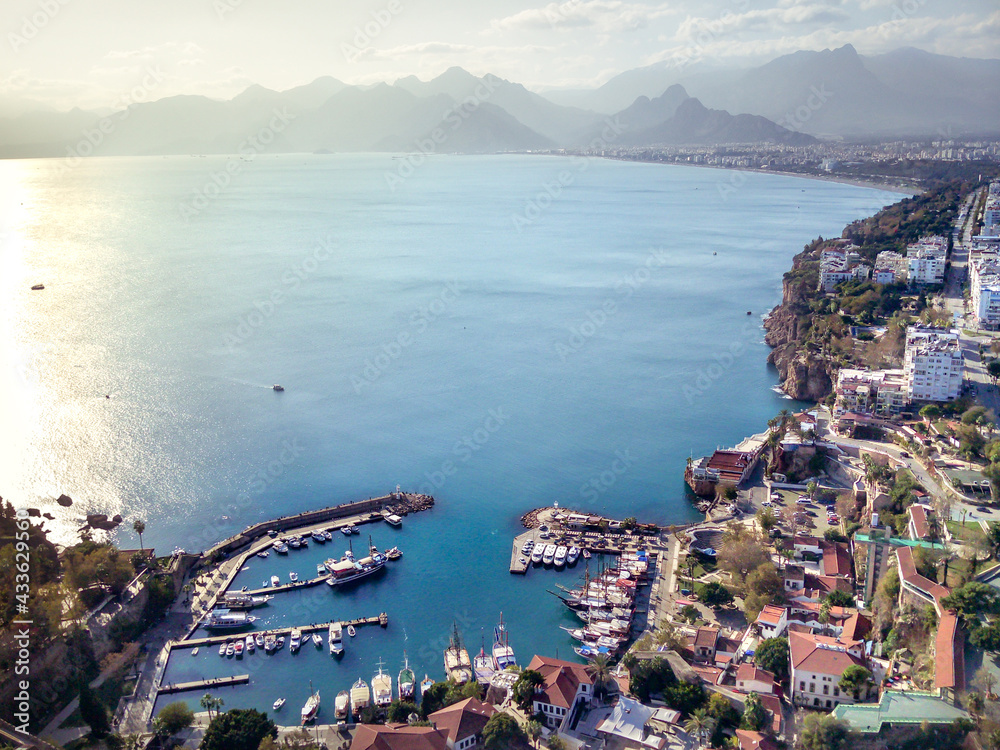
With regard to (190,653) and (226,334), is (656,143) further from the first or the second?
(190,653)

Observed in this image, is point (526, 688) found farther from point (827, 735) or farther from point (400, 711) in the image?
point (827, 735)

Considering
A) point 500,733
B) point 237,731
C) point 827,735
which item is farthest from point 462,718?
point 827,735

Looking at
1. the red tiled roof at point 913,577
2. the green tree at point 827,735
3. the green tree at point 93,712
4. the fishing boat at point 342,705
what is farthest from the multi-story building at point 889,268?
Result: the green tree at point 93,712

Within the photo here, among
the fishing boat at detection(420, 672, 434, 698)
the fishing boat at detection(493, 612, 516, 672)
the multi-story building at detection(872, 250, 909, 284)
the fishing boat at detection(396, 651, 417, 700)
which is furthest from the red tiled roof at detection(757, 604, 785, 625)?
the multi-story building at detection(872, 250, 909, 284)

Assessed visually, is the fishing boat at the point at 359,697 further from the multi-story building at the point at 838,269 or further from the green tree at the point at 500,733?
the multi-story building at the point at 838,269

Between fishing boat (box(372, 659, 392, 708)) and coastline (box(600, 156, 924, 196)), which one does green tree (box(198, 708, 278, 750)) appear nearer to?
fishing boat (box(372, 659, 392, 708))

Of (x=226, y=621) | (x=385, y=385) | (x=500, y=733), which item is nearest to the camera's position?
(x=500, y=733)
